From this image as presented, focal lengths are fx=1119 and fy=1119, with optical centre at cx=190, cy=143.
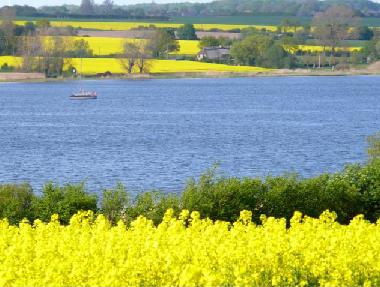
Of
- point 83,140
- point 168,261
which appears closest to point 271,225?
point 168,261

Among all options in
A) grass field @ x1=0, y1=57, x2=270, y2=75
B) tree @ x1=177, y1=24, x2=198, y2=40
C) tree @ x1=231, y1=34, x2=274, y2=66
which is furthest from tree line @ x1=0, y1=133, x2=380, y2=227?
tree @ x1=177, y1=24, x2=198, y2=40

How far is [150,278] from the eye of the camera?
14.2 meters

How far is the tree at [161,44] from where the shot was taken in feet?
584

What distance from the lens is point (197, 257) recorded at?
1488 centimetres

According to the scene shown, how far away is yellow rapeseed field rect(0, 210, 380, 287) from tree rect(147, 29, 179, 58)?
16099cm

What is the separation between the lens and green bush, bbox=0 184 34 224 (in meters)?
25.5

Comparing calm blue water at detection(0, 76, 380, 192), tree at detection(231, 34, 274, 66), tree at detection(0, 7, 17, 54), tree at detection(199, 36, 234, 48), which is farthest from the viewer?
tree at detection(199, 36, 234, 48)

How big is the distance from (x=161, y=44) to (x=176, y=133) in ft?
345

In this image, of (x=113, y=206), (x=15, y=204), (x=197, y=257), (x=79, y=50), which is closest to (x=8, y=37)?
(x=79, y=50)

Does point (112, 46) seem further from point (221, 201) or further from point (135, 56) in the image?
point (221, 201)

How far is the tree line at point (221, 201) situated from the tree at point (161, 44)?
151m

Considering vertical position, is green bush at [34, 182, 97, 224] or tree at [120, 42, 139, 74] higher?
green bush at [34, 182, 97, 224]

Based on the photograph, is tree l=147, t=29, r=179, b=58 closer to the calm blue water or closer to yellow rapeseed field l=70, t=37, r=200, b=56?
yellow rapeseed field l=70, t=37, r=200, b=56

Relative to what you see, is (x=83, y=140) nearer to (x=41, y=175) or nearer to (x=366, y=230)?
(x=41, y=175)
